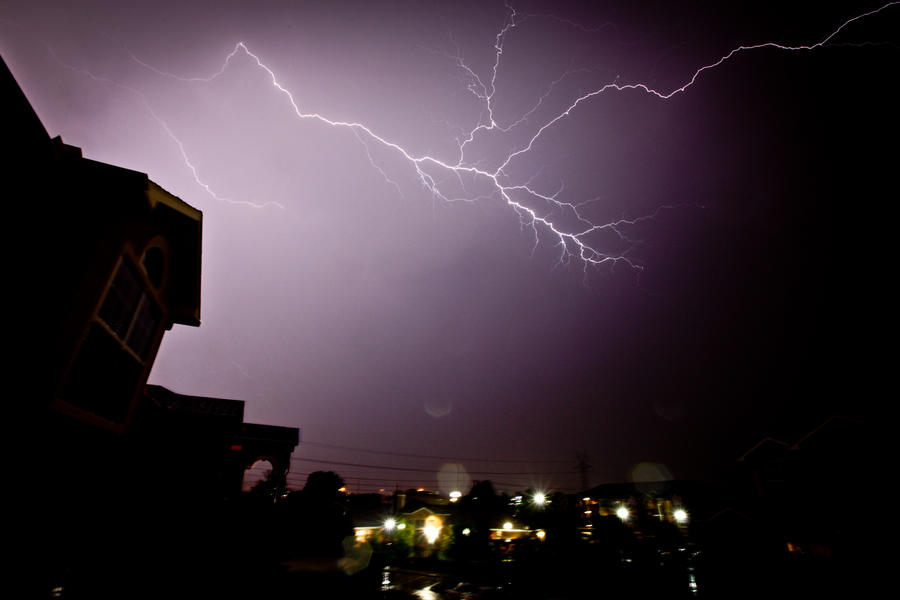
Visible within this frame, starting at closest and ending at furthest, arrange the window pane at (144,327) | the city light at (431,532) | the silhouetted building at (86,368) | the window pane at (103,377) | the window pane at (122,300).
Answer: the silhouetted building at (86,368)
the window pane at (103,377)
the window pane at (122,300)
the window pane at (144,327)
the city light at (431,532)

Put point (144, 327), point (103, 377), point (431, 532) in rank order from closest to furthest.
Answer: point (103, 377), point (144, 327), point (431, 532)

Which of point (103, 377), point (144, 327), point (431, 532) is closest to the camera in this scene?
point (103, 377)

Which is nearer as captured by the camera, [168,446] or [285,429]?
[168,446]

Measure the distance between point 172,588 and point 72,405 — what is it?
304 centimetres

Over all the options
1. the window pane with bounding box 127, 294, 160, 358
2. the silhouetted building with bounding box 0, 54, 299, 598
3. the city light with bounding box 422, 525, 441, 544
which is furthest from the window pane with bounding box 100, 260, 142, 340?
the city light with bounding box 422, 525, 441, 544

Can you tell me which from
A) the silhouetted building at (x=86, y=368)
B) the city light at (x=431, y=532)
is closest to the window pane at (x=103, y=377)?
the silhouetted building at (x=86, y=368)

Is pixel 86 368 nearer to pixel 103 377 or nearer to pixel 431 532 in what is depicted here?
pixel 103 377

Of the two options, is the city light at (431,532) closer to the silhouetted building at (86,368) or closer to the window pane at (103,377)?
the silhouetted building at (86,368)

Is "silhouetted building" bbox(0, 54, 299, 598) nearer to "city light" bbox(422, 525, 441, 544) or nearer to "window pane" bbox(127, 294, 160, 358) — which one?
"window pane" bbox(127, 294, 160, 358)

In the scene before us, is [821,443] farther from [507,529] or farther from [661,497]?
[507,529]

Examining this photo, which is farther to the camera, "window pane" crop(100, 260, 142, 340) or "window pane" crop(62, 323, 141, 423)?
"window pane" crop(100, 260, 142, 340)

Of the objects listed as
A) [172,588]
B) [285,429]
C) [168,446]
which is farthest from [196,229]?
[285,429]

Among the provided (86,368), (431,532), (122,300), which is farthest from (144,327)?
(431,532)

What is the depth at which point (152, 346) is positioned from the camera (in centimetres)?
737
